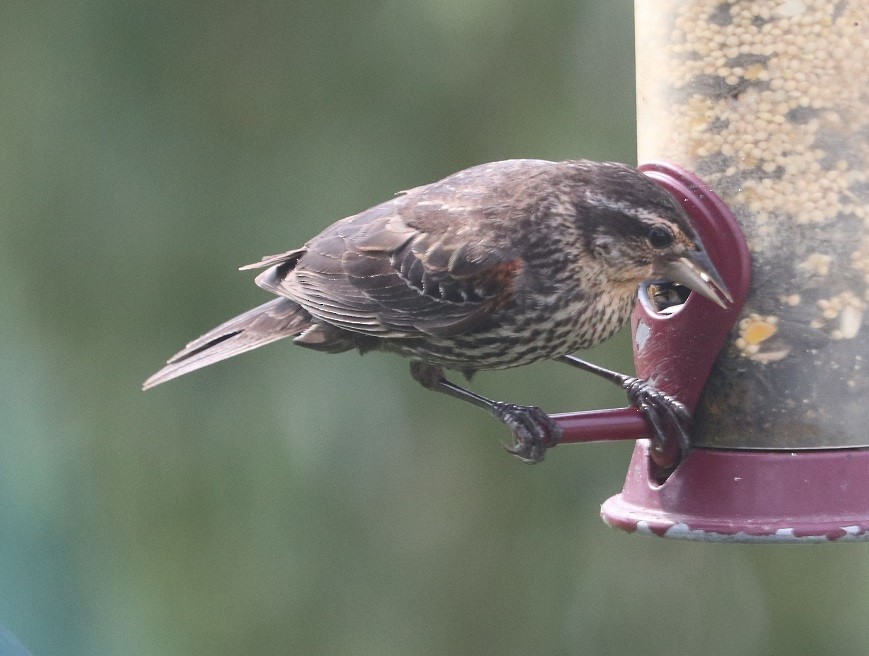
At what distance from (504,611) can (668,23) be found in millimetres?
2895

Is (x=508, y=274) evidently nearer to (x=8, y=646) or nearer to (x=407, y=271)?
(x=407, y=271)

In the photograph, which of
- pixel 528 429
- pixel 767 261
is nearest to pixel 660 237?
pixel 767 261

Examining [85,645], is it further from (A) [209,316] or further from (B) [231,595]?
(A) [209,316]

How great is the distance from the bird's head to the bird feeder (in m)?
0.10

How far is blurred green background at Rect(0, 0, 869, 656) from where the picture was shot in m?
5.48

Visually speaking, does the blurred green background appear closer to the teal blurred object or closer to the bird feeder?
the bird feeder

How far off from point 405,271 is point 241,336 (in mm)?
562

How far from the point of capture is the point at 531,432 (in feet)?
11.7

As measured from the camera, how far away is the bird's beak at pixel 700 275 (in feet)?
11.5

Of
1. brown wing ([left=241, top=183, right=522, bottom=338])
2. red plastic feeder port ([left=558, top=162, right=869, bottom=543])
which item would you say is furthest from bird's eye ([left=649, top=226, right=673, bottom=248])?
brown wing ([left=241, top=183, right=522, bottom=338])

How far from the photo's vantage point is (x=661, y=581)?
20.5ft

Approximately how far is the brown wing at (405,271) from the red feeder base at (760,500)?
2.14ft

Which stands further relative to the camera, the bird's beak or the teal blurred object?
the bird's beak

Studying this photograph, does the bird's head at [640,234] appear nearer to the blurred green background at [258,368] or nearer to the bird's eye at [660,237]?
the bird's eye at [660,237]
